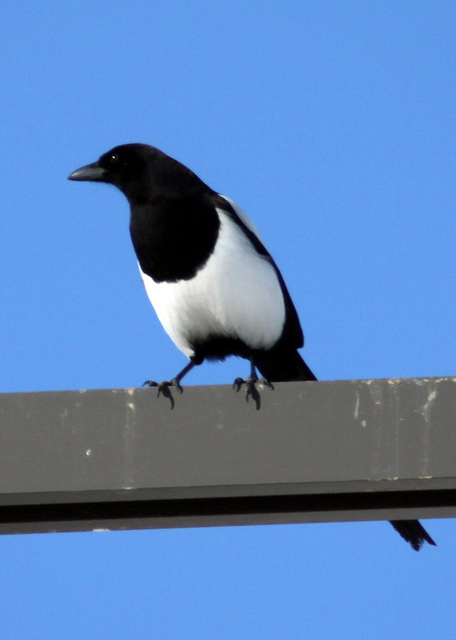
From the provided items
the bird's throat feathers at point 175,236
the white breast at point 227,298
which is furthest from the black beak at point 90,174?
the white breast at point 227,298

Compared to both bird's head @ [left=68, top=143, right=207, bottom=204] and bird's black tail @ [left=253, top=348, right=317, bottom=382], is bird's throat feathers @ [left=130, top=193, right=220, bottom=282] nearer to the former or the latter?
bird's head @ [left=68, top=143, right=207, bottom=204]

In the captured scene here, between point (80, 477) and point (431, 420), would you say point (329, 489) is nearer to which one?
point (431, 420)

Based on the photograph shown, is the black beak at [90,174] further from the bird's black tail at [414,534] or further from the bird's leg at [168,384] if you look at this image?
the bird's black tail at [414,534]

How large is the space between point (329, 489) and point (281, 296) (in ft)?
7.62

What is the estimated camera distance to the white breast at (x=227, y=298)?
382 cm

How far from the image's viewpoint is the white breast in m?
3.82

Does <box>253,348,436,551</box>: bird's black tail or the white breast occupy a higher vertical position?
the white breast

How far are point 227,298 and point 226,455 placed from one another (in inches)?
77.8

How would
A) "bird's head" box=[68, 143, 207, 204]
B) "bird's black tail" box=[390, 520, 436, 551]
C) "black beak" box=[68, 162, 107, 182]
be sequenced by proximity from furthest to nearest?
"black beak" box=[68, 162, 107, 182]
"bird's head" box=[68, 143, 207, 204]
"bird's black tail" box=[390, 520, 436, 551]

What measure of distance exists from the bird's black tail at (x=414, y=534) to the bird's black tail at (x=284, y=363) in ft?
6.04

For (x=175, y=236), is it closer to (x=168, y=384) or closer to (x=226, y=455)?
(x=168, y=384)

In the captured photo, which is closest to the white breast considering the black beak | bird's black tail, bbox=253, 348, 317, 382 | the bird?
the bird

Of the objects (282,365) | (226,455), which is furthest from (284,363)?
(226,455)

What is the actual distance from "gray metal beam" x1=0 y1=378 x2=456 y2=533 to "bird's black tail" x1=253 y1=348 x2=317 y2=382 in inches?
89.4
